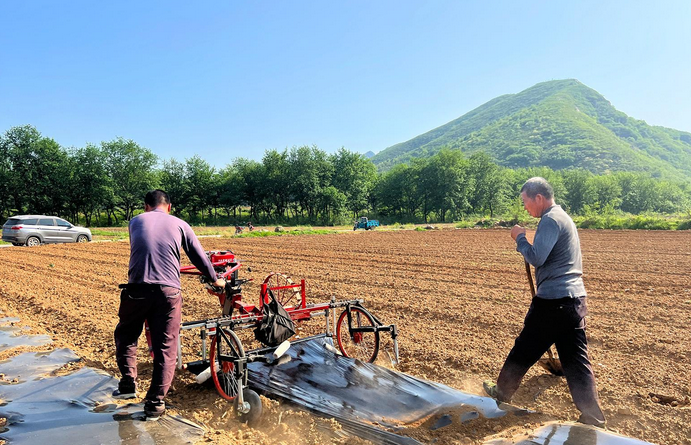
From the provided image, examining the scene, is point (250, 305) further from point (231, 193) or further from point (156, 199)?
point (231, 193)

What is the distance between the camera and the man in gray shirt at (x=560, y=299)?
10.6 ft

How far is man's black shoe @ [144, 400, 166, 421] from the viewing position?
3377mm

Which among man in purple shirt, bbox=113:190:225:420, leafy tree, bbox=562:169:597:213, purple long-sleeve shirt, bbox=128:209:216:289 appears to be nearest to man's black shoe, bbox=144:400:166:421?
man in purple shirt, bbox=113:190:225:420

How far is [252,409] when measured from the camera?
342cm

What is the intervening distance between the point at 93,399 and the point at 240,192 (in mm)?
59906

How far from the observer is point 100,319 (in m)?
6.86

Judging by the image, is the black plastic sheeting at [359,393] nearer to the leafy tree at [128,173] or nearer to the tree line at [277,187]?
the tree line at [277,187]

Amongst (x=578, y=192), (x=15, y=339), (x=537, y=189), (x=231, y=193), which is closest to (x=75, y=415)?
(x=15, y=339)

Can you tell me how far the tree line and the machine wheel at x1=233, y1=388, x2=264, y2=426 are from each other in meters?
49.1

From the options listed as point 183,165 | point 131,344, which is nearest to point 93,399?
point 131,344

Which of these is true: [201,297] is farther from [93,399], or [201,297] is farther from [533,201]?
[533,201]

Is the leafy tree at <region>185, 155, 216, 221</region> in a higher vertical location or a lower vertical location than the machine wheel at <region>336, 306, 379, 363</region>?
higher

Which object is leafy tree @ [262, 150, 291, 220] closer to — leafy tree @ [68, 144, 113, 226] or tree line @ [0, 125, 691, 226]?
tree line @ [0, 125, 691, 226]

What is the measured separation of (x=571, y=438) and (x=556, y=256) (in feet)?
4.26
